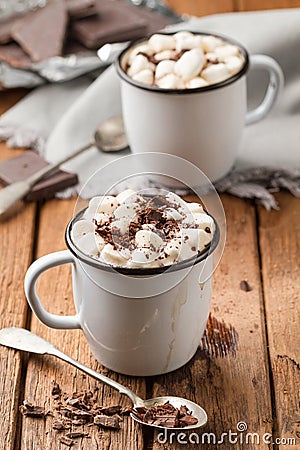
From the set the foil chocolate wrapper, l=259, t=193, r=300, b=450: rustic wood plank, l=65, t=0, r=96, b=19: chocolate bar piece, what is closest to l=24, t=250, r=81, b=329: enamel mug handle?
l=259, t=193, r=300, b=450: rustic wood plank

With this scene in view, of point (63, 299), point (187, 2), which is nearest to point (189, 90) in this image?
point (63, 299)

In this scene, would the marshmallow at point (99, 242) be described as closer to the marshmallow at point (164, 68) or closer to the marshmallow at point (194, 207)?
the marshmallow at point (194, 207)

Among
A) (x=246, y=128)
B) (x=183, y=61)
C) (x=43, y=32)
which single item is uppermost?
(x=183, y=61)

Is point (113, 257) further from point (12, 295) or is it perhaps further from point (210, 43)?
point (210, 43)

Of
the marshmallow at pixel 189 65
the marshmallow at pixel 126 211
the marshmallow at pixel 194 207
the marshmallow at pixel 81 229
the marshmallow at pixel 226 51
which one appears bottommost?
the marshmallow at pixel 226 51

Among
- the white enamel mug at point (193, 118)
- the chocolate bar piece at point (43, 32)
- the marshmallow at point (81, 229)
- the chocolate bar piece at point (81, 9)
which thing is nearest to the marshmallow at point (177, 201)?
the marshmallow at point (81, 229)

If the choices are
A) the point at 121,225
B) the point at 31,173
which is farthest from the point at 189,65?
the point at 121,225

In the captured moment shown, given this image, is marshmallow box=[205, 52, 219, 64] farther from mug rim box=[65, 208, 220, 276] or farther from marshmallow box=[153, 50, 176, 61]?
mug rim box=[65, 208, 220, 276]
